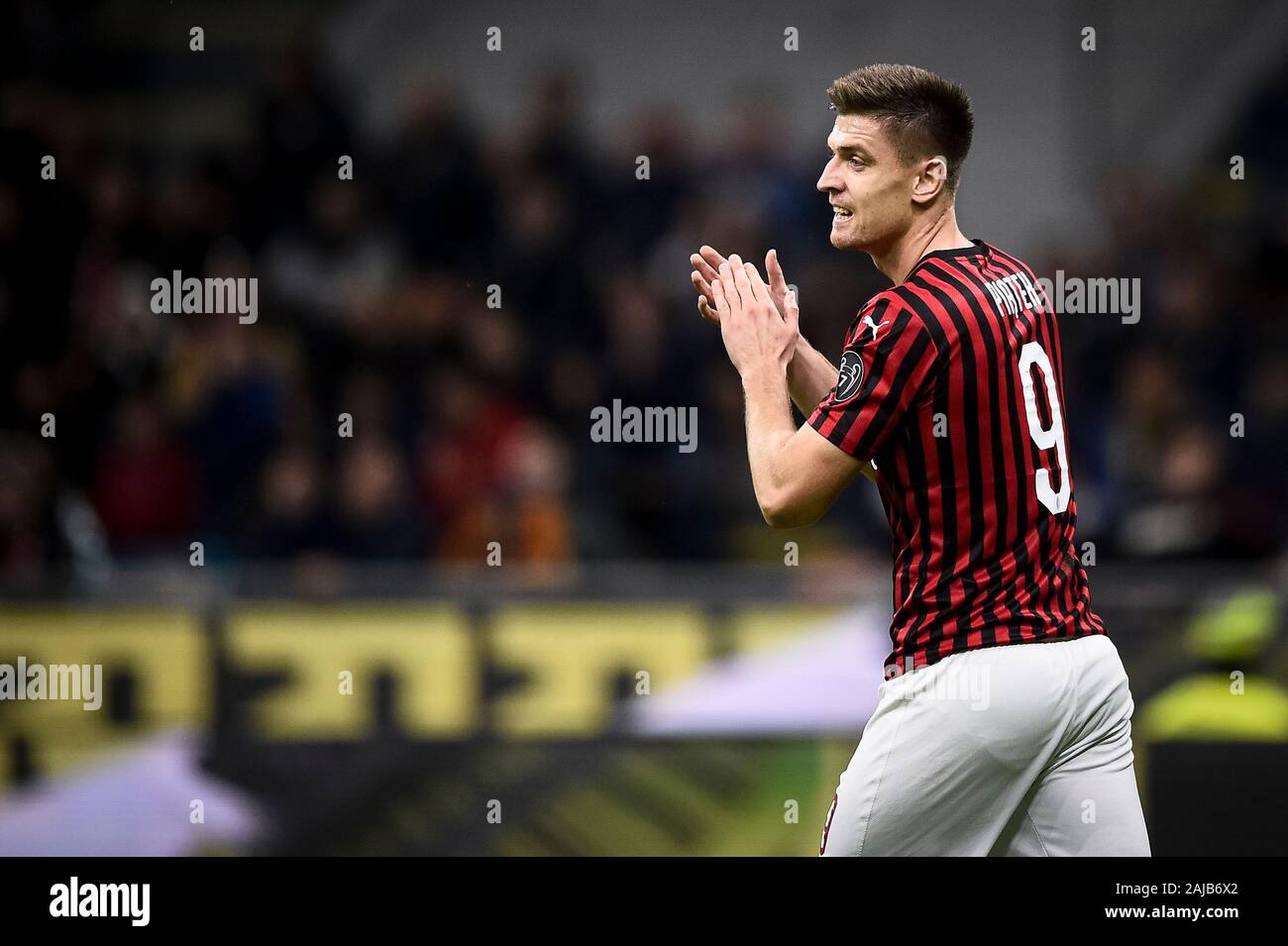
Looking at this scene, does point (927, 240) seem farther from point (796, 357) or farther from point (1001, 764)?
point (1001, 764)

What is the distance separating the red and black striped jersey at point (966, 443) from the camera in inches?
134

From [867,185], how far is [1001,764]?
4.13ft

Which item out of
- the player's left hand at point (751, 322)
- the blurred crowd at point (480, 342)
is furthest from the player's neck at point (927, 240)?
the blurred crowd at point (480, 342)

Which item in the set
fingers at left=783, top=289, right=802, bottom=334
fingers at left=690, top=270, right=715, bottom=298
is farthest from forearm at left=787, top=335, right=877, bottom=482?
fingers at left=690, top=270, right=715, bottom=298

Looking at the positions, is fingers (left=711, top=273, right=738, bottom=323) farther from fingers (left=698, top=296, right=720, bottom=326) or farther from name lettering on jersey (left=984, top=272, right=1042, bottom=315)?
name lettering on jersey (left=984, top=272, right=1042, bottom=315)

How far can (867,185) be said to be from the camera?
360cm

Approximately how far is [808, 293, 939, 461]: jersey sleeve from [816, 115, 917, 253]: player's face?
0.86 ft

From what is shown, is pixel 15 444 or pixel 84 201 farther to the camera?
pixel 84 201

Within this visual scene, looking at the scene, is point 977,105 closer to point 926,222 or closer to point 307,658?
point 307,658

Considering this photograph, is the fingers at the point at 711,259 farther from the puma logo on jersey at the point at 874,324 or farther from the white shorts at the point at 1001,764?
the white shorts at the point at 1001,764

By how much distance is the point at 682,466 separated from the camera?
27.1 feet

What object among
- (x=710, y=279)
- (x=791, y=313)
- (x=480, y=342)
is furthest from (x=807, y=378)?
(x=480, y=342)
